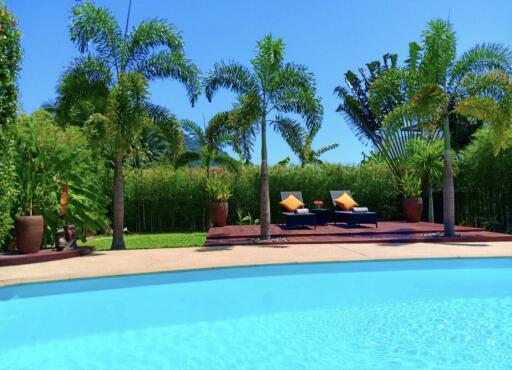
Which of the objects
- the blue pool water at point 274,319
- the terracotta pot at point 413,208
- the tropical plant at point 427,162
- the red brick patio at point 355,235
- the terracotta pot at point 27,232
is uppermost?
the tropical plant at point 427,162

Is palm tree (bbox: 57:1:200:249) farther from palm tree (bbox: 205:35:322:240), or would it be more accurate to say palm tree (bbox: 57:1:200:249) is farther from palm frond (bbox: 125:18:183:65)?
palm tree (bbox: 205:35:322:240)

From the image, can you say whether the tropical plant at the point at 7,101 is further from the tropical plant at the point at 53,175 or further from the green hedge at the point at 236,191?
the green hedge at the point at 236,191

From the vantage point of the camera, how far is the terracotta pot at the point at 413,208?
54.4 ft

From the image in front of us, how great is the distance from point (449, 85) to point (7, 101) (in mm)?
11396

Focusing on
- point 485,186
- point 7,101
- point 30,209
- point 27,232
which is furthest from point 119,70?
point 485,186

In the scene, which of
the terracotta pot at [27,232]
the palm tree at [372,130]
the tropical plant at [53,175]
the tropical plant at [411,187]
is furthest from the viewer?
the palm tree at [372,130]

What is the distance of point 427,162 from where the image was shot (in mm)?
17047

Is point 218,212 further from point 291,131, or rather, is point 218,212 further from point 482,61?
point 482,61

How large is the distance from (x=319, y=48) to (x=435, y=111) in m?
4.56

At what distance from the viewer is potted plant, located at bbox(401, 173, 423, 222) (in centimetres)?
1661

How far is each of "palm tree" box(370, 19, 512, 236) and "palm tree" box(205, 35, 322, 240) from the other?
99.1 inches

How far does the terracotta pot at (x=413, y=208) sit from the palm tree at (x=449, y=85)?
410 centimetres

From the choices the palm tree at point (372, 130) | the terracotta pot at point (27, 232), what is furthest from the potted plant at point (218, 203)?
the palm tree at point (372, 130)

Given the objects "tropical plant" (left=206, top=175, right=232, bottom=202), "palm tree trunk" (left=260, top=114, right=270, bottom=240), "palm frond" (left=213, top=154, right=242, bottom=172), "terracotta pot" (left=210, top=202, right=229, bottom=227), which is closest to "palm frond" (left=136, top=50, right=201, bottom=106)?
"palm tree trunk" (left=260, top=114, right=270, bottom=240)
